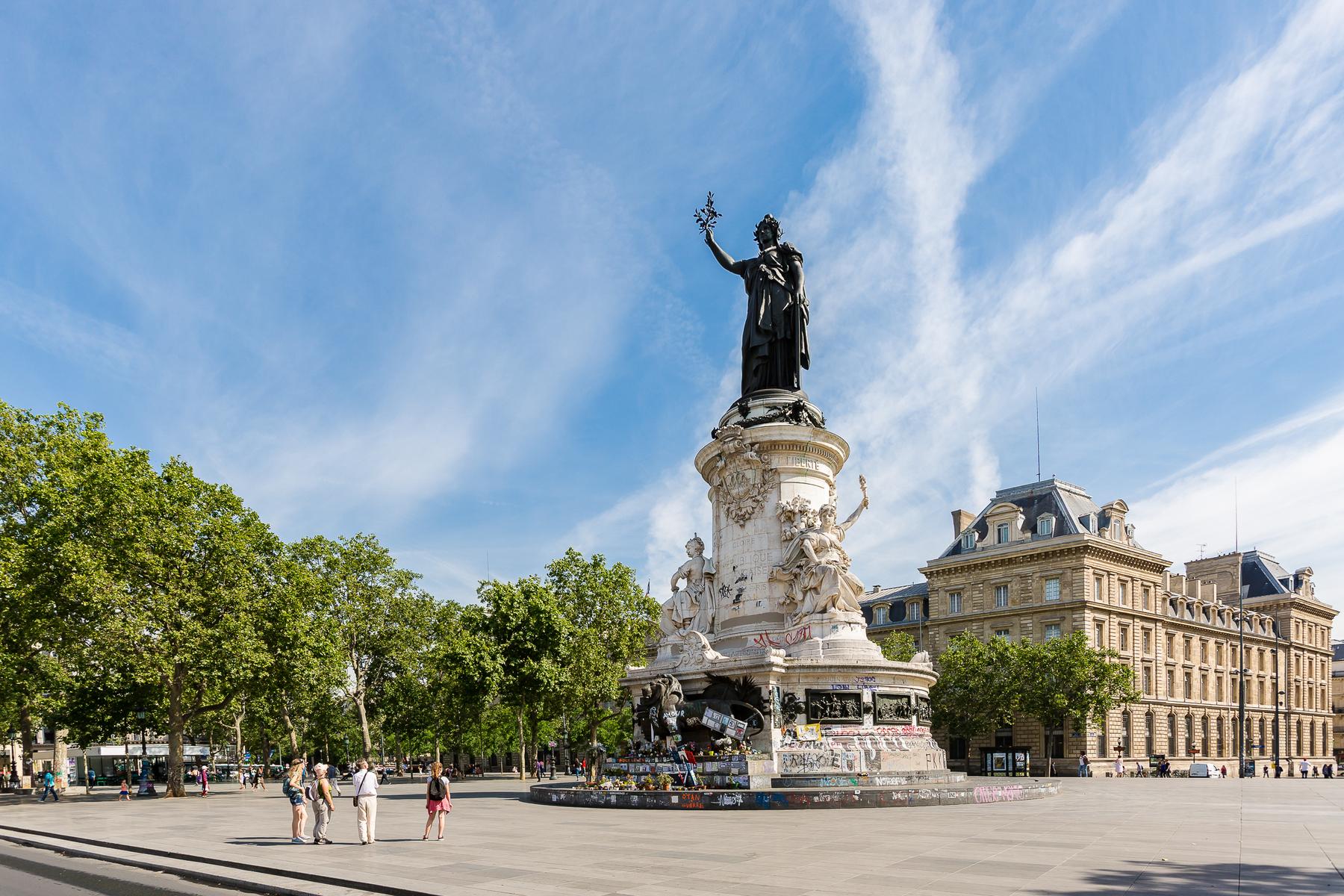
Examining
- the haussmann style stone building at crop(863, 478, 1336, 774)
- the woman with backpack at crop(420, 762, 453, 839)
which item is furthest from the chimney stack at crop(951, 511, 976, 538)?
Result: the woman with backpack at crop(420, 762, 453, 839)

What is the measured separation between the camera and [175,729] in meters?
42.1

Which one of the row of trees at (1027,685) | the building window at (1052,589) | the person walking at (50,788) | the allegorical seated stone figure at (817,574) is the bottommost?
the person walking at (50,788)

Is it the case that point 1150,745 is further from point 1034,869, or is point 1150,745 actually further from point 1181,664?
point 1034,869

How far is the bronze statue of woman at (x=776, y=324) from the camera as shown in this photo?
1372 inches

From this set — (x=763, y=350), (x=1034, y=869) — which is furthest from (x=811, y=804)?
(x=763, y=350)

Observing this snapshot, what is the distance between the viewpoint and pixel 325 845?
18656 millimetres

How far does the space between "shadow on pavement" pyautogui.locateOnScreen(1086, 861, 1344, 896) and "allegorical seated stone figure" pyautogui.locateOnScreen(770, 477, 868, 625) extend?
1510 centimetres

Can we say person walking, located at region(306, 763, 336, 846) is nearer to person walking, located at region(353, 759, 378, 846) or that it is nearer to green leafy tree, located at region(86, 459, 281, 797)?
person walking, located at region(353, 759, 378, 846)

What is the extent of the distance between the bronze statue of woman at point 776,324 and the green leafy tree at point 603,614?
22245 millimetres

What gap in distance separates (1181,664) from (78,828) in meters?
78.5

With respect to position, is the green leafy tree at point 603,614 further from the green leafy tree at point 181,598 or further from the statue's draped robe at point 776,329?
the statue's draped robe at point 776,329

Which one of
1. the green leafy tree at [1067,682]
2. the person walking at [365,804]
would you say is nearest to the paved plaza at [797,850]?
the person walking at [365,804]

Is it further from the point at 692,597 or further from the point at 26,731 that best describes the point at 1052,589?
the point at 26,731

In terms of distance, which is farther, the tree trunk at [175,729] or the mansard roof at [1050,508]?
the mansard roof at [1050,508]
